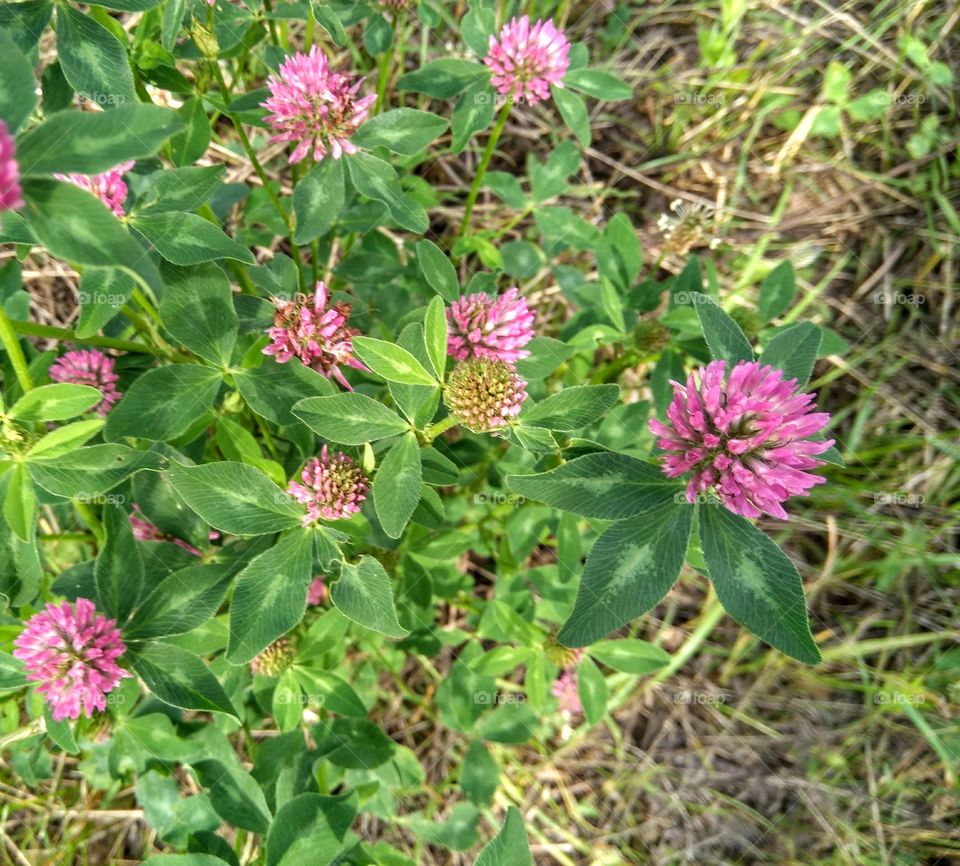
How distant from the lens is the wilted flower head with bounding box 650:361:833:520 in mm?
1807

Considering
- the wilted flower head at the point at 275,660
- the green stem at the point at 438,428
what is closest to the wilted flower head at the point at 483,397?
the green stem at the point at 438,428

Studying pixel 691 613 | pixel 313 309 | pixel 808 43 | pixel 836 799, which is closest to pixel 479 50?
pixel 313 309

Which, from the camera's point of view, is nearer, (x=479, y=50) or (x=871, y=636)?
(x=479, y=50)

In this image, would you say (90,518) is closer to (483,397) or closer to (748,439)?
(483,397)

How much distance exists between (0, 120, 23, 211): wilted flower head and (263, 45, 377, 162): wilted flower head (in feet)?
4.05

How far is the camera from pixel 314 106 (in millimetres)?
2355

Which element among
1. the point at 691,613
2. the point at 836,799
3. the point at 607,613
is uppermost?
the point at 607,613

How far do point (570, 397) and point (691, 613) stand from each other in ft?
8.88

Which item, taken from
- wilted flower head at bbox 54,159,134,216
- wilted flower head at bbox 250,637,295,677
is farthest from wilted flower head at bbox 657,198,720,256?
wilted flower head at bbox 250,637,295,677

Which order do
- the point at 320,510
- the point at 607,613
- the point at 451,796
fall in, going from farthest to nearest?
the point at 451,796, the point at 320,510, the point at 607,613

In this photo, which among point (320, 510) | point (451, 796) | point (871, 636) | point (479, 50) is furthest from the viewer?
point (871, 636)

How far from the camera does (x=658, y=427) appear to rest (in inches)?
75.0

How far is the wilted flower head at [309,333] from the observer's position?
2.16 m

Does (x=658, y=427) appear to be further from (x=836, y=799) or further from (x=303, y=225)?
(x=836, y=799)
